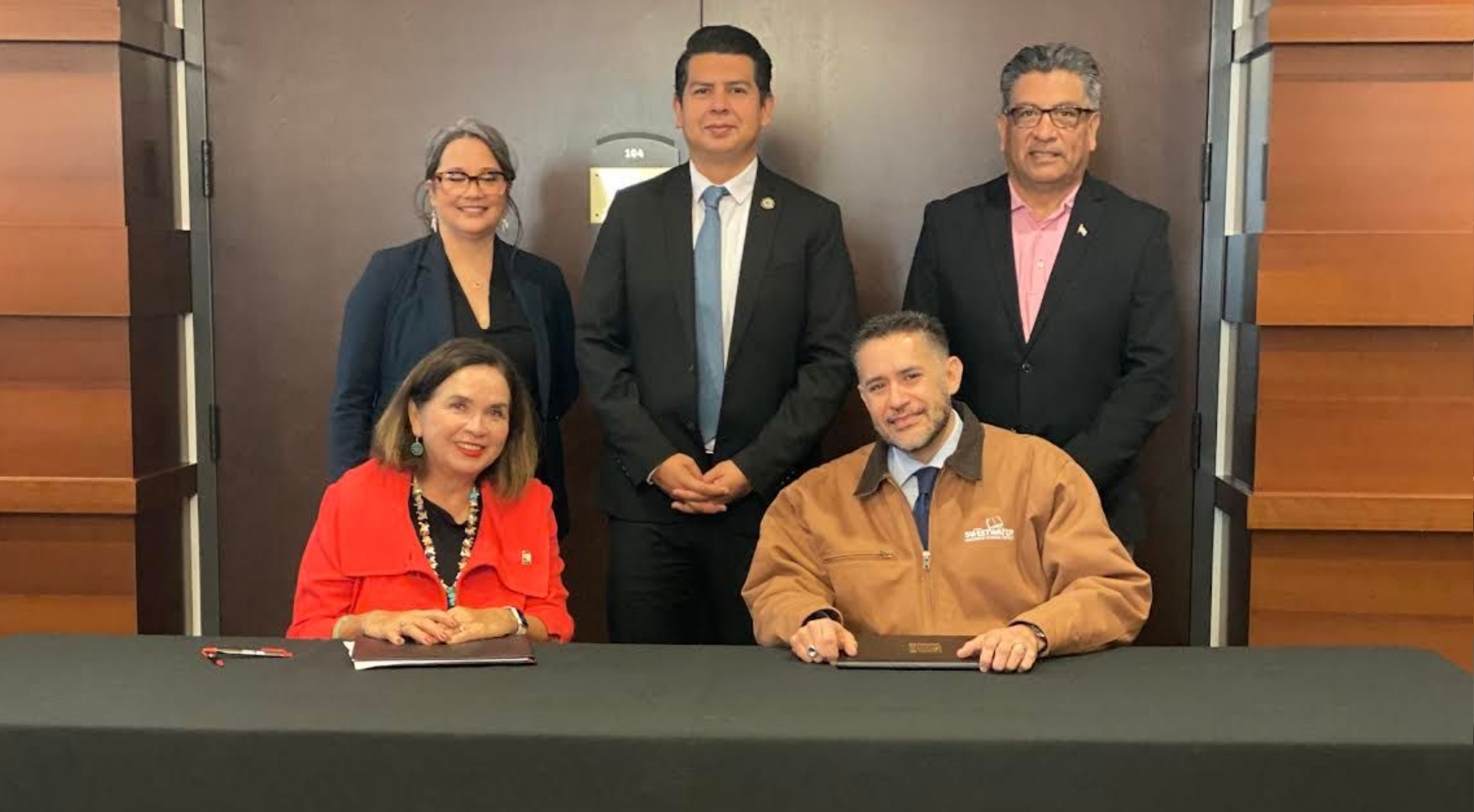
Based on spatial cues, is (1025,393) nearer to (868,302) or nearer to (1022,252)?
(1022,252)

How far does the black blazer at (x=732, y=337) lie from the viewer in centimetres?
282

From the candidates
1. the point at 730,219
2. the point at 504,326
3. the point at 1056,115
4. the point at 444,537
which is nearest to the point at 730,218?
the point at 730,219

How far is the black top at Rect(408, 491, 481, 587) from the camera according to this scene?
7.63 feet

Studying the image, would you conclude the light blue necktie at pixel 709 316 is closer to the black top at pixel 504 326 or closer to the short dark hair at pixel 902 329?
the black top at pixel 504 326

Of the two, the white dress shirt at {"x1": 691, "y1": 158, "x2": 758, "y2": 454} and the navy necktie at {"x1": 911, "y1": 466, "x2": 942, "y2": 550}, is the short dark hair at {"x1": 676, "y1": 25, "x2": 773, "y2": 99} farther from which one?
the navy necktie at {"x1": 911, "y1": 466, "x2": 942, "y2": 550}

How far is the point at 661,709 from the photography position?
5.50 ft

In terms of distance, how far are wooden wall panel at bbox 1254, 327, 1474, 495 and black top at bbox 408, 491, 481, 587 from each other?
1602mm

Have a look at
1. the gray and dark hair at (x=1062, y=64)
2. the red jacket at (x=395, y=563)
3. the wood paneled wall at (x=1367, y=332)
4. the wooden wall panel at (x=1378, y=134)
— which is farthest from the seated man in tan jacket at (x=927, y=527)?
the wooden wall panel at (x=1378, y=134)

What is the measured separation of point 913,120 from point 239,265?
1.52m

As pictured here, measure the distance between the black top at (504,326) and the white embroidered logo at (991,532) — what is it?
1.00 m

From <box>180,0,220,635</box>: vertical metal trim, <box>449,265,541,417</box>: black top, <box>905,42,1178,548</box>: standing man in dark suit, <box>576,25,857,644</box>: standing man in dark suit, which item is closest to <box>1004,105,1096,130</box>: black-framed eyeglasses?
<box>905,42,1178,548</box>: standing man in dark suit

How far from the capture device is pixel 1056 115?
2.77 m

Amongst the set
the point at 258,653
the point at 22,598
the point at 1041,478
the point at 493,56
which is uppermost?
the point at 493,56

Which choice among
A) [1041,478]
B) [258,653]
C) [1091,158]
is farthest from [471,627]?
[1091,158]
